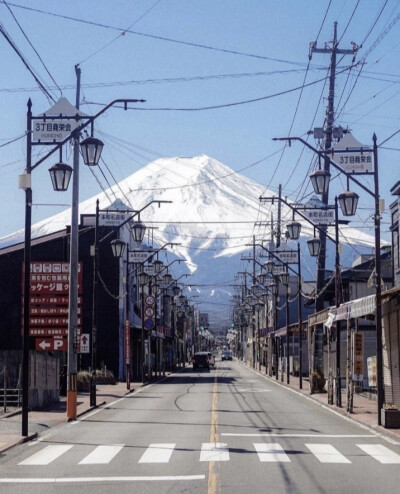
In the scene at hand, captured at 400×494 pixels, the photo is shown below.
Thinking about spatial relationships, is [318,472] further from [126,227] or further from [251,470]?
[126,227]

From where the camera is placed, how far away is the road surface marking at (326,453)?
53.4ft

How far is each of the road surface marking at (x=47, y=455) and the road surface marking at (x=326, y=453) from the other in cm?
527

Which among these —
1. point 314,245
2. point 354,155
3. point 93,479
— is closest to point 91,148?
point 354,155

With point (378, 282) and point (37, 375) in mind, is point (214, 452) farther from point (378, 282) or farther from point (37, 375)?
point (37, 375)

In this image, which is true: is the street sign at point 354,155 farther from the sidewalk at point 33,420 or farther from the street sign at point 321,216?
the sidewalk at point 33,420

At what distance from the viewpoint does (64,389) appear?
39719mm

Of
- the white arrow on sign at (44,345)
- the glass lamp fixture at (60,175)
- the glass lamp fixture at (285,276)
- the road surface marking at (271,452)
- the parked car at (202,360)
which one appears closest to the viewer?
the road surface marking at (271,452)

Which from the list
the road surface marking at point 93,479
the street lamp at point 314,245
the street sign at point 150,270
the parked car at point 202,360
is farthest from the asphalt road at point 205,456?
the parked car at point 202,360

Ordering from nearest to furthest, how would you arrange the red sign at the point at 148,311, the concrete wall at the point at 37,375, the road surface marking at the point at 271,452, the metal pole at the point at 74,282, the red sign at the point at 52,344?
the road surface marking at the point at 271,452, the metal pole at the point at 74,282, the concrete wall at the point at 37,375, the red sign at the point at 52,344, the red sign at the point at 148,311

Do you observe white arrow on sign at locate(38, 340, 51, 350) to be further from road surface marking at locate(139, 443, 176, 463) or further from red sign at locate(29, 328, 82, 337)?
road surface marking at locate(139, 443, 176, 463)

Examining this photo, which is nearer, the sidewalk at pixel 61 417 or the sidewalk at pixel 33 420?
the sidewalk at pixel 33 420

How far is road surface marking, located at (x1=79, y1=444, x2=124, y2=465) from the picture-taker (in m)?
16.4

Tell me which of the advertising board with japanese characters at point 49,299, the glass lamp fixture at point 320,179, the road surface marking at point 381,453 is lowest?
the road surface marking at point 381,453

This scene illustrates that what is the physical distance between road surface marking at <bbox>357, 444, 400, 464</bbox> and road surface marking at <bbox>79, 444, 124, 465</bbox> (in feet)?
17.3
